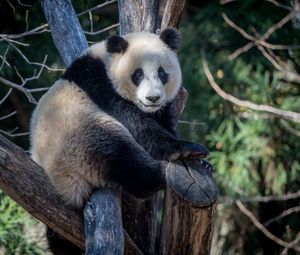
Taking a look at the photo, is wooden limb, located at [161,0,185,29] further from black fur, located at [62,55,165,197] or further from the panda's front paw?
the panda's front paw

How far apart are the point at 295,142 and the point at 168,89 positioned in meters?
4.23

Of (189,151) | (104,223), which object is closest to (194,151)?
(189,151)

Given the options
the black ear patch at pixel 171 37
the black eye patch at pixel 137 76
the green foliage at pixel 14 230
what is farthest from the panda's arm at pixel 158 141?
the green foliage at pixel 14 230

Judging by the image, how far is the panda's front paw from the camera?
163 inches

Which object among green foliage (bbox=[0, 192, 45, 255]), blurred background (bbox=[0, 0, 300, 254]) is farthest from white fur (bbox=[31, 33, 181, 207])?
blurred background (bbox=[0, 0, 300, 254])

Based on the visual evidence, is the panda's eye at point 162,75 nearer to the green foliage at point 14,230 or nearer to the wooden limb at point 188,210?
the wooden limb at point 188,210

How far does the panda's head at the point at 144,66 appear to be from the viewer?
4.60 metres

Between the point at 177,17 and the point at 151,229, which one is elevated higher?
the point at 177,17

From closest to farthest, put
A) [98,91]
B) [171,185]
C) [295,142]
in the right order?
[171,185] < [98,91] < [295,142]

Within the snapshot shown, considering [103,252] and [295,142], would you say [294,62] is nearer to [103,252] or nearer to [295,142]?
[295,142]

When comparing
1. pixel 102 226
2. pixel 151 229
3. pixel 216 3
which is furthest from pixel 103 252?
pixel 216 3

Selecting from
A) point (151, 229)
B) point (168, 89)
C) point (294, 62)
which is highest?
point (168, 89)

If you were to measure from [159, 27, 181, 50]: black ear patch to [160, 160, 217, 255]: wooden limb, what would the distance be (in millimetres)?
1028

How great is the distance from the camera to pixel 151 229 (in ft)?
15.3
